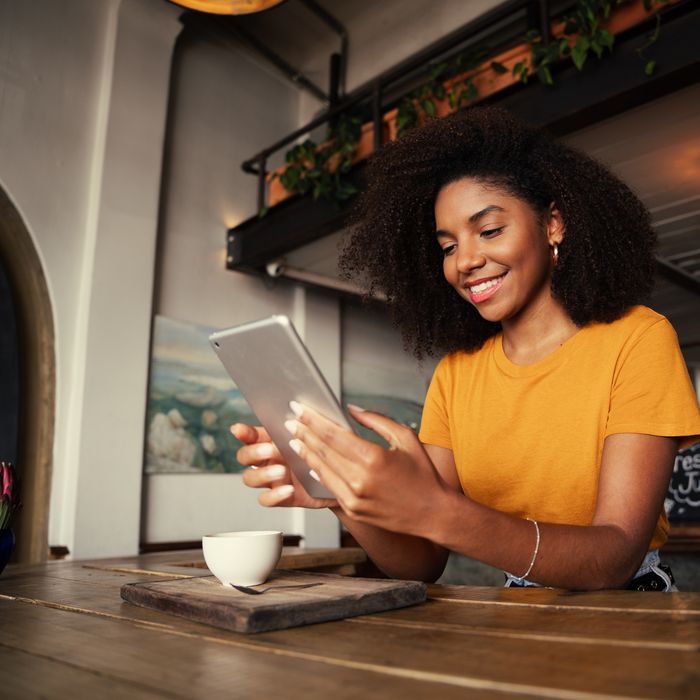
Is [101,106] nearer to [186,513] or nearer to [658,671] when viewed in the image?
[186,513]

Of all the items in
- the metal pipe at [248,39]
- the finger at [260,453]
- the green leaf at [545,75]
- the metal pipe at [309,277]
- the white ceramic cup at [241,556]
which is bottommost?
the white ceramic cup at [241,556]

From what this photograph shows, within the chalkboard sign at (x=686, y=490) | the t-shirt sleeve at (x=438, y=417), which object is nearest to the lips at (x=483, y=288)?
the t-shirt sleeve at (x=438, y=417)

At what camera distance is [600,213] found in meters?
1.45

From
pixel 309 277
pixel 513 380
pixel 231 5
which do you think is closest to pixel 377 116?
pixel 309 277

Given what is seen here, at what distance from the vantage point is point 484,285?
4.50 feet

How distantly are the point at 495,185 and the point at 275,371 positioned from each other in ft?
2.61

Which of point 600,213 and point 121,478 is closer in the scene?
point 600,213

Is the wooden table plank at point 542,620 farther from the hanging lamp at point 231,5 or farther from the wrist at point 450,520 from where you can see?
the hanging lamp at point 231,5

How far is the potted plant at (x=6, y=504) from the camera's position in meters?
1.12

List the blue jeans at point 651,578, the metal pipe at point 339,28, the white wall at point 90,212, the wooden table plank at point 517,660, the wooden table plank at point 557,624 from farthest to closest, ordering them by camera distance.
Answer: the metal pipe at point 339,28 → the white wall at point 90,212 → the blue jeans at point 651,578 → the wooden table plank at point 557,624 → the wooden table plank at point 517,660

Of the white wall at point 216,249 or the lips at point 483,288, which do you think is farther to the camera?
the white wall at point 216,249

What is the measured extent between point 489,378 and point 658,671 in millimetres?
986

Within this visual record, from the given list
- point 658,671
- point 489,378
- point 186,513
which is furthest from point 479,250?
point 186,513

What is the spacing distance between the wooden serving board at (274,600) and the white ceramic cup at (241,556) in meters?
0.02
